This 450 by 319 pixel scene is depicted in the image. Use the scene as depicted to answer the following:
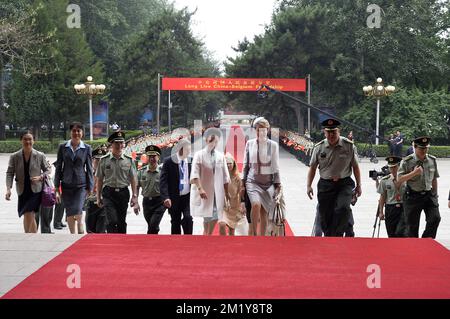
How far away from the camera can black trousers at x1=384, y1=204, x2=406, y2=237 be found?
7465mm

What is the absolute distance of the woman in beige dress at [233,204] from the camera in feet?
24.7

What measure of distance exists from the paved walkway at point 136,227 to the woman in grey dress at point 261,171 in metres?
0.81

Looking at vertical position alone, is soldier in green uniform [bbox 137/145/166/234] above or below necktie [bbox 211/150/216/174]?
below

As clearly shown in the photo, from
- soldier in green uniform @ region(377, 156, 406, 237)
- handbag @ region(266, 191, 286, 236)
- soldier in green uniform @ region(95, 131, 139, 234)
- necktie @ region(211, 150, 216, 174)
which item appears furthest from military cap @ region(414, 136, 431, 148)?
soldier in green uniform @ region(95, 131, 139, 234)

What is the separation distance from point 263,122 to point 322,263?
226 cm

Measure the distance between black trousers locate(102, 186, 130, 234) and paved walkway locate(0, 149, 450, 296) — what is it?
0.68 m

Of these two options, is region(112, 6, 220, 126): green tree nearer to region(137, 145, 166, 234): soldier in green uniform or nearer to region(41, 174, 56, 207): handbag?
region(41, 174, 56, 207): handbag

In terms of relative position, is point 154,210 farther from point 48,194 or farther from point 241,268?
point 241,268

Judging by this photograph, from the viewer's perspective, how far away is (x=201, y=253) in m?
5.34

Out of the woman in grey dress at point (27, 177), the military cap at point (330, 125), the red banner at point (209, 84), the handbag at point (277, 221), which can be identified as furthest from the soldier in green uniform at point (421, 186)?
the red banner at point (209, 84)

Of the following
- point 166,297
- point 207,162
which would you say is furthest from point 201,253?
point 207,162

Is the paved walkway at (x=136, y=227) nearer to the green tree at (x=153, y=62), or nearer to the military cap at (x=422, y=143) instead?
the military cap at (x=422, y=143)

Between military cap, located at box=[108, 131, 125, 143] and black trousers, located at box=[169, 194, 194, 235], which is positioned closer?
military cap, located at box=[108, 131, 125, 143]
